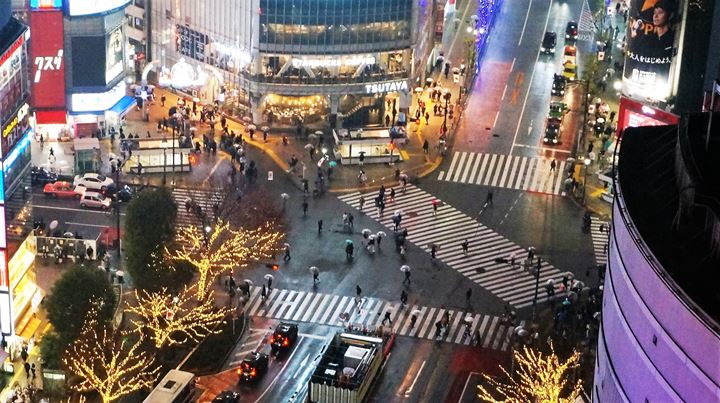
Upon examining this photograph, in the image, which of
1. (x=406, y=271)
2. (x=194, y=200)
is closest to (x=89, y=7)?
(x=194, y=200)

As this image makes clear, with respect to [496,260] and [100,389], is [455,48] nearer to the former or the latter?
[496,260]

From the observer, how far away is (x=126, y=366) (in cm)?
9438

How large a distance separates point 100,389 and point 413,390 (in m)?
18.8

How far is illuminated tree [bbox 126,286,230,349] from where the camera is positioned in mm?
95938

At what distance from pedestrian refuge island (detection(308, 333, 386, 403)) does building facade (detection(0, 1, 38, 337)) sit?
19.1m

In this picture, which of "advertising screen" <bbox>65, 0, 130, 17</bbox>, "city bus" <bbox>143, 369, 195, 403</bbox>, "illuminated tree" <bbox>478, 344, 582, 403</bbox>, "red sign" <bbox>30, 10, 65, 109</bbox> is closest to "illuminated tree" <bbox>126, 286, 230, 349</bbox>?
"city bus" <bbox>143, 369, 195, 403</bbox>

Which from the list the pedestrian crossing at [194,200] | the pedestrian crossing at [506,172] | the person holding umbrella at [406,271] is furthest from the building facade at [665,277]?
the pedestrian crossing at [506,172]

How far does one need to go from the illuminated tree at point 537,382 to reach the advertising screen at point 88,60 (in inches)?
1903

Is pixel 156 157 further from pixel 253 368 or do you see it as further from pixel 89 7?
pixel 253 368

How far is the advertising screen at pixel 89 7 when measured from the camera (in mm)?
124250

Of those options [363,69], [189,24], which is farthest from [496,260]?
[189,24]

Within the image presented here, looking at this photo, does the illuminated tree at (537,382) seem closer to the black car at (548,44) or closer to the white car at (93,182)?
the white car at (93,182)

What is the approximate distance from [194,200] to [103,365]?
30624mm

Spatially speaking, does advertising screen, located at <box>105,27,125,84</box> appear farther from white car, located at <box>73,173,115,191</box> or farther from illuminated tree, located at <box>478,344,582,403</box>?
illuminated tree, located at <box>478,344,582,403</box>
